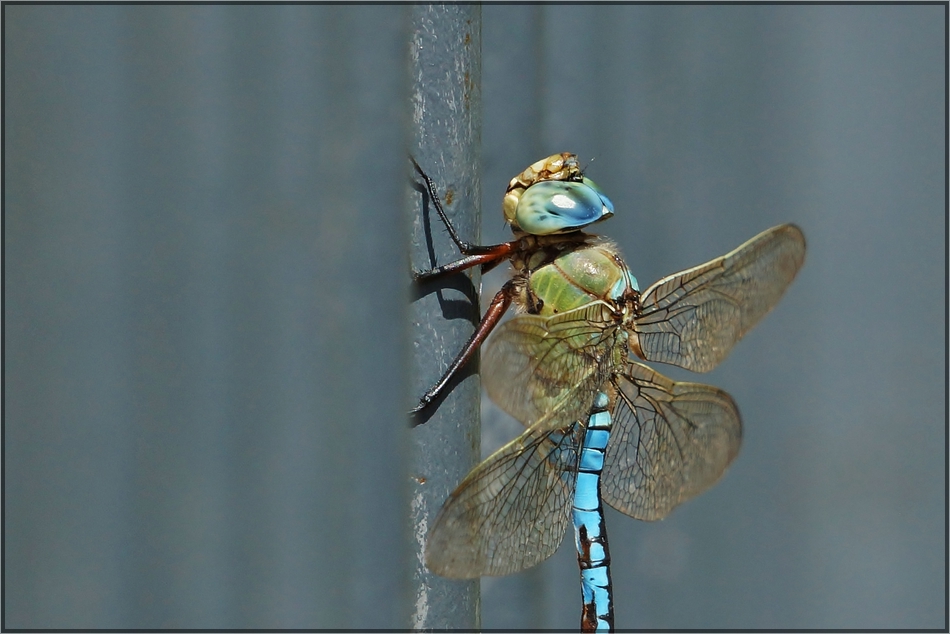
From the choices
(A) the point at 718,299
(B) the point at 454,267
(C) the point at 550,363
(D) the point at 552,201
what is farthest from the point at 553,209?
(B) the point at 454,267

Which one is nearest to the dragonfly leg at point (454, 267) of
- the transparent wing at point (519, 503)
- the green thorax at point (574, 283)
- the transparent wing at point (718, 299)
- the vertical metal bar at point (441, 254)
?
the vertical metal bar at point (441, 254)

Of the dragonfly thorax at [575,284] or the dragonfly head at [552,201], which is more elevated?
the dragonfly head at [552,201]

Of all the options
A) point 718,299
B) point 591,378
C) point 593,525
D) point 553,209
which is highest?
point 553,209

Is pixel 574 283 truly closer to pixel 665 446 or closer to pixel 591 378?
pixel 591 378

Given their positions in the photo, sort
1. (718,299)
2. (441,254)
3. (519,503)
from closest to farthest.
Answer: (441,254) → (519,503) → (718,299)

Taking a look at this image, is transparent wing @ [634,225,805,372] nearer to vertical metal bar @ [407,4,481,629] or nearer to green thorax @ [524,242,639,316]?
green thorax @ [524,242,639,316]

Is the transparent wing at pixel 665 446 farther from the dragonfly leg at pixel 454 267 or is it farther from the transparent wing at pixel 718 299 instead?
the dragonfly leg at pixel 454 267
